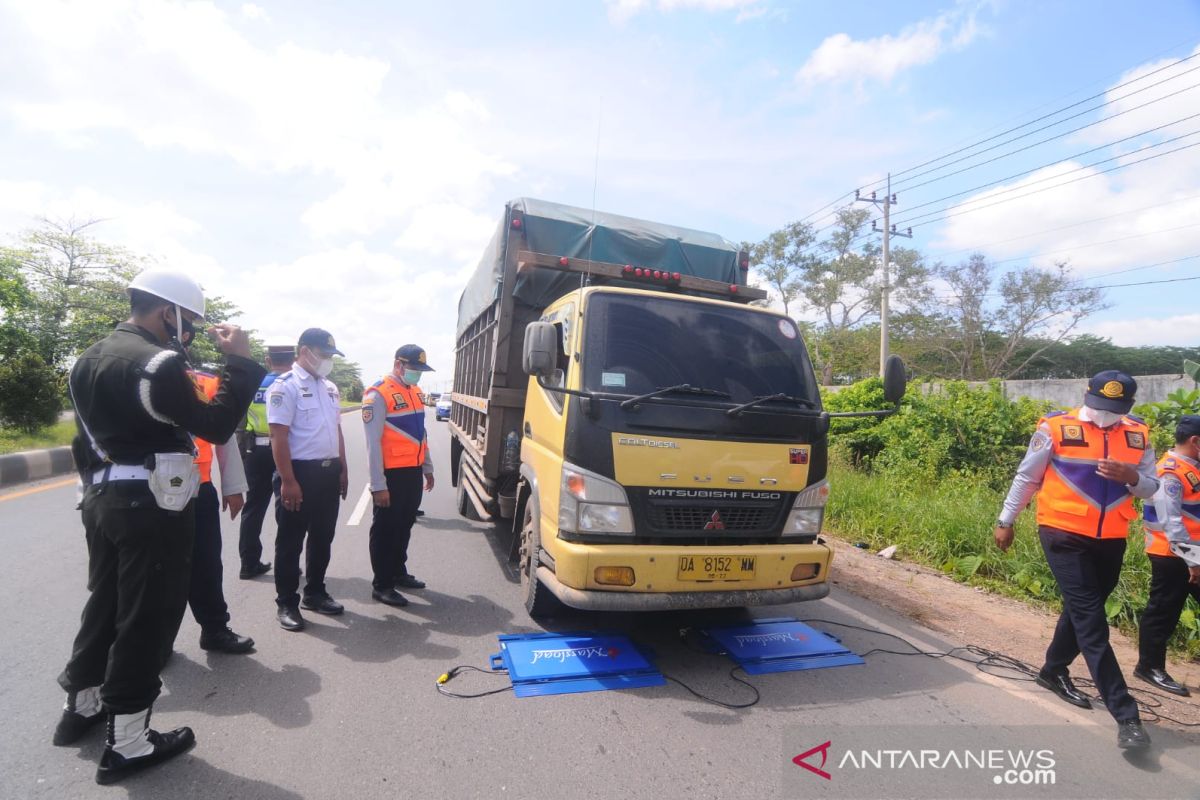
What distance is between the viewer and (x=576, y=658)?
145 inches

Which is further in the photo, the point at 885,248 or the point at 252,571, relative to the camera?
the point at 885,248

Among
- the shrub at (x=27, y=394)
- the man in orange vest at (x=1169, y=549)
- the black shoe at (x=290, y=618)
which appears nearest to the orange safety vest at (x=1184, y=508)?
the man in orange vest at (x=1169, y=549)

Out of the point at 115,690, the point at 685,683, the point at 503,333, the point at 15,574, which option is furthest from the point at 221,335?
the point at 15,574

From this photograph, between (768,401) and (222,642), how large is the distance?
139 inches

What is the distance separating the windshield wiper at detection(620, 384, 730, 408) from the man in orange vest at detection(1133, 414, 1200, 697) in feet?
8.78

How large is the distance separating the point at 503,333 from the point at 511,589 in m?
2.09

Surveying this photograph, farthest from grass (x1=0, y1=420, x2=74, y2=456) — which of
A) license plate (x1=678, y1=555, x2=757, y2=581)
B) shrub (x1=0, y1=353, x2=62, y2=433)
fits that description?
license plate (x1=678, y1=555, x2=757, y2=581)

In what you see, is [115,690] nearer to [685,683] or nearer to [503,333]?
[685,683]

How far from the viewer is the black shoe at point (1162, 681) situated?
3.67 m

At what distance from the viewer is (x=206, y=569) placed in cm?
359

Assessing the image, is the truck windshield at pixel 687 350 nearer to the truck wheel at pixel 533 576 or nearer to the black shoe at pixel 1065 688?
the truck wheel at pixel 533 576

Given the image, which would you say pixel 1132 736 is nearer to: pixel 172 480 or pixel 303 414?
pixel 172 480

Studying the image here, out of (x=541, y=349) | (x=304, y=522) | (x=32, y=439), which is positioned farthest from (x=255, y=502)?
(x=32, y=439)

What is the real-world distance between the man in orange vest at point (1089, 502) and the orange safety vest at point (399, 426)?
13.3 feet
